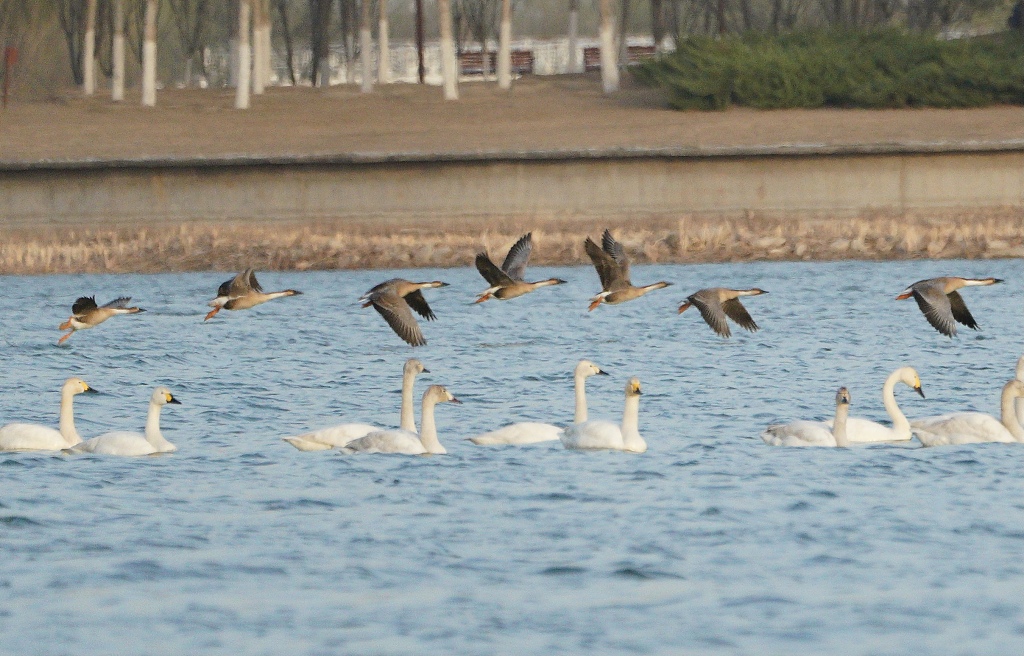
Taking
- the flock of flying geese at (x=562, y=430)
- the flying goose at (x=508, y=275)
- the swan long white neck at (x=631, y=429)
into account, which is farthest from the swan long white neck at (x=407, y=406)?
the swan long white neck at (x=631, y=429)

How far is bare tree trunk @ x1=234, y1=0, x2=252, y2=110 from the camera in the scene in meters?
49.3

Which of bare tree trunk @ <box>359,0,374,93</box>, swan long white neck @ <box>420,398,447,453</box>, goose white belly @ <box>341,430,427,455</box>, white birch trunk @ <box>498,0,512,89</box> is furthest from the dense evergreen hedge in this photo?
goose white belly @ <box>341,430,427,455</box>

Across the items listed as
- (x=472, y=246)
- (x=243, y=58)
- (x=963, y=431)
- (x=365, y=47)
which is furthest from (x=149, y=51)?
(x=963, y=431)

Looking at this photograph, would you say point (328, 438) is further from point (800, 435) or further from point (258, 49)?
point (258, 49)

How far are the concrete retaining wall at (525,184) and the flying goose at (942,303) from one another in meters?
24.0

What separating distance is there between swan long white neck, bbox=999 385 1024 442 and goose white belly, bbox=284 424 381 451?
480 cm

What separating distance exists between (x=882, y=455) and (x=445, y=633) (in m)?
5.95

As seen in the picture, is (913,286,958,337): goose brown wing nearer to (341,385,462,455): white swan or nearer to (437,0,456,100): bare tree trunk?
(341,385,462,455): white swan

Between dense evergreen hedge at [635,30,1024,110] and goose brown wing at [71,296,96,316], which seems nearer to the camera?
goose brown wing at [71,296,96,316]

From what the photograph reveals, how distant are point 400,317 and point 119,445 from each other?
2483mm

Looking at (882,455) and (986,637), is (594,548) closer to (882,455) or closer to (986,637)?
(986,637)

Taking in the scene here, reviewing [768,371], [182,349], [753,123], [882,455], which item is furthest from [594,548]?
[753,123]

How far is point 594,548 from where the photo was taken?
11.1 meters

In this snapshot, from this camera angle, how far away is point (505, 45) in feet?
174
